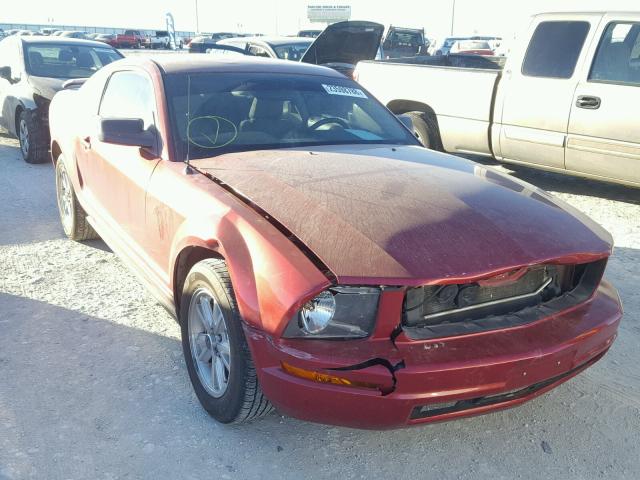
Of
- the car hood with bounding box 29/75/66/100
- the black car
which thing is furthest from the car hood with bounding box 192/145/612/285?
the black car

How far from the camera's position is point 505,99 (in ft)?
22.0

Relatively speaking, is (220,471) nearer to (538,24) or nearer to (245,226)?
(245,226)

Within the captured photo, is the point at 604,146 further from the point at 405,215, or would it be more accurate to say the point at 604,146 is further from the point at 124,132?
the point at 124,132

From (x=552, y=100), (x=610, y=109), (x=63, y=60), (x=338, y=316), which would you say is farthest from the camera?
(x=63, y=60)

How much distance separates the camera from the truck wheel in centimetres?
730

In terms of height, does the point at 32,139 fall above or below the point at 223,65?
below

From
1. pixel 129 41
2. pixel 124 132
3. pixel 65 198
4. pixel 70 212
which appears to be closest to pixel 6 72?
pixel 65 198

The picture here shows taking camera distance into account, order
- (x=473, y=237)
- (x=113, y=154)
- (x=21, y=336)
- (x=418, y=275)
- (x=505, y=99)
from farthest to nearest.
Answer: (x=505, y=99), (x=113, y=154), (x=21, y=336), (x=473, y=237), (x=418, y=275)

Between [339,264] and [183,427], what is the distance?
1.13 metres

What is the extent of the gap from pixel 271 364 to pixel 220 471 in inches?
22.0

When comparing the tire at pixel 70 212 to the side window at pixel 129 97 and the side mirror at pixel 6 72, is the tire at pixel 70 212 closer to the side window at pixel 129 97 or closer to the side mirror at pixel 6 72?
the side window at pixel 129 97

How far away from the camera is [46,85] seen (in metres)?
7.86

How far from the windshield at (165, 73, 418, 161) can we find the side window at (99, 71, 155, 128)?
0.62 ft

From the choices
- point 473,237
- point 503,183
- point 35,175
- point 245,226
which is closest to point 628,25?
point 503,183
